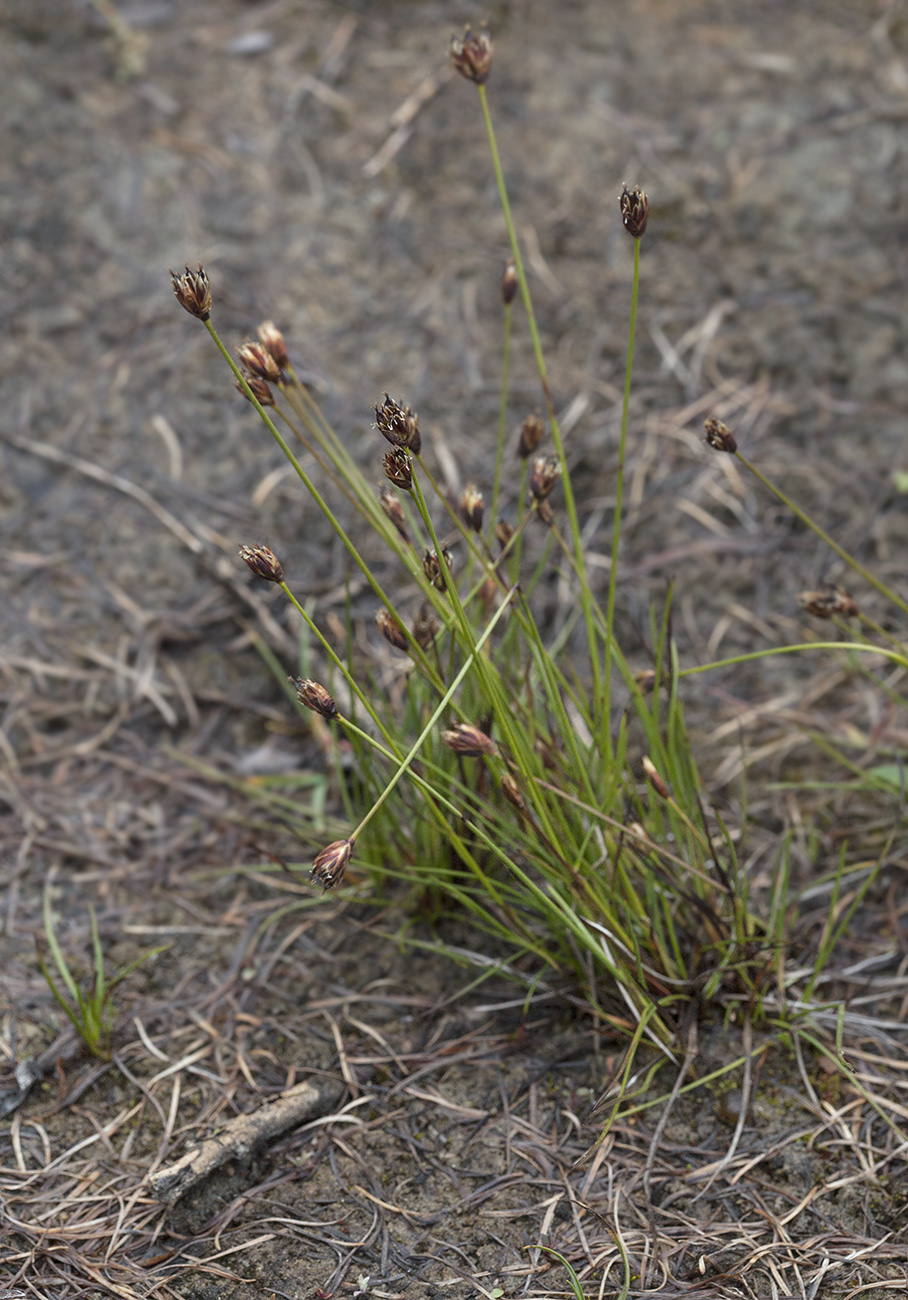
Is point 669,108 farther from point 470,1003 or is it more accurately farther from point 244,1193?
point 244,1193

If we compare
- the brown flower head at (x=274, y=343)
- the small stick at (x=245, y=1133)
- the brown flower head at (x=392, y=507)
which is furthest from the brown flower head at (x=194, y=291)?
the small stick at (x=245, y=1133)

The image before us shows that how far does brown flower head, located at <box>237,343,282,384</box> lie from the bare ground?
89 cm

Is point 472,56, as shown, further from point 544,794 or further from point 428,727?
point 544,794

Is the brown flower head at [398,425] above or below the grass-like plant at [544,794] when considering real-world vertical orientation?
above

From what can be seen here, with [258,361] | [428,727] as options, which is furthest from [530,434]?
[428,727]

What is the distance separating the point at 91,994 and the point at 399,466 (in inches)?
44.1

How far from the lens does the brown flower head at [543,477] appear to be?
61.0 inches

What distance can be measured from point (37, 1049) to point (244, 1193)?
45cm

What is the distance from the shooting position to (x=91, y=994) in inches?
69.6

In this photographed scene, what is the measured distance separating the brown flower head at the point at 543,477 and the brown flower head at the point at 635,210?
1.14 ft

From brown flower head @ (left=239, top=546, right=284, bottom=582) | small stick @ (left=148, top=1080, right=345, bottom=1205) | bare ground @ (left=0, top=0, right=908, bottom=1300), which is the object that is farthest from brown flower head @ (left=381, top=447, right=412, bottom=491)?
small stick @ (left=148, top=1080, right=345, bottom=1205)

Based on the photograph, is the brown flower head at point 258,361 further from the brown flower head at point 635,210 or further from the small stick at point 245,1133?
the small stick at point 245,1133

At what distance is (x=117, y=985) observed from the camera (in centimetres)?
182

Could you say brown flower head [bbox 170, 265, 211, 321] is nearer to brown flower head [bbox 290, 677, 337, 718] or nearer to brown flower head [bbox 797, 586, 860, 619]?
brown flower head [bbox 290, 677, 337, 718]
